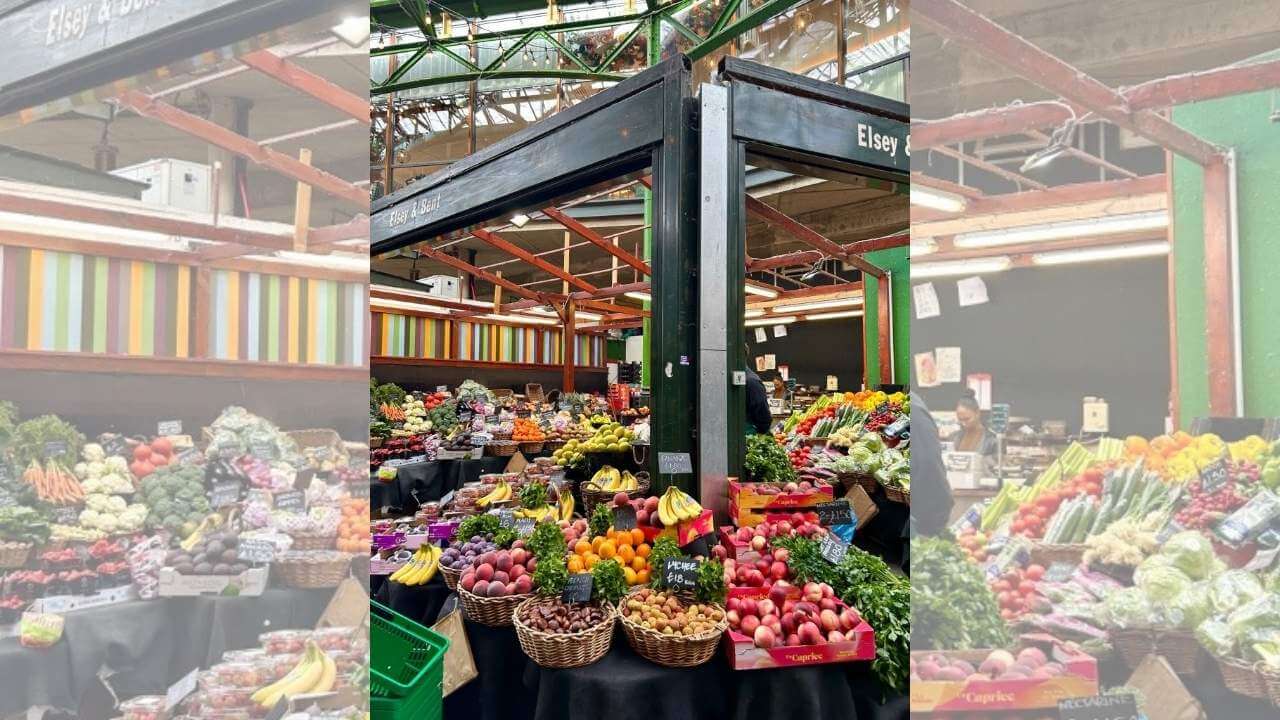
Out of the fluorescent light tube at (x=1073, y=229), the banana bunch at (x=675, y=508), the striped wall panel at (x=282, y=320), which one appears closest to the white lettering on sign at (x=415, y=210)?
the banana bunch at (x=675, y=508)

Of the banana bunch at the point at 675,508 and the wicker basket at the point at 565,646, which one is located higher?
the banana bunch at the point at 675,508

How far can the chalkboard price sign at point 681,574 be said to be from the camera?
2.31 meters

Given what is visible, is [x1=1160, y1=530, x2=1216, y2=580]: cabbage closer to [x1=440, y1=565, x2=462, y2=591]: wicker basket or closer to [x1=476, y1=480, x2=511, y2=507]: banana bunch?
[x1=440, y1=565, x2=462, y2=591]: wicker basket

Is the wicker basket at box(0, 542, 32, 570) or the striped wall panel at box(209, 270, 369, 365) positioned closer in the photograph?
the wicker basket at box(0, 542, 32, 570)

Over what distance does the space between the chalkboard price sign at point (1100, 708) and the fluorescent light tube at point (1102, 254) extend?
723mm

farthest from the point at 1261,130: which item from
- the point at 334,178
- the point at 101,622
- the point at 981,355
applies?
the point at 101,622

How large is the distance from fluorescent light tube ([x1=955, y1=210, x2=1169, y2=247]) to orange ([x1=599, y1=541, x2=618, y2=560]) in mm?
2012

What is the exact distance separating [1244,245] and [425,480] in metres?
5.99

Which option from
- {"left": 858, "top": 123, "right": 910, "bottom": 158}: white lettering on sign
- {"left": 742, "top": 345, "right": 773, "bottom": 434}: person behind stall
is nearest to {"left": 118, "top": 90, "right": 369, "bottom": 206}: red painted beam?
{"left": 858, "top": 123, "right": 910, "bottom": 158}: white lettering on sign

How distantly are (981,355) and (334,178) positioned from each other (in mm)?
1188

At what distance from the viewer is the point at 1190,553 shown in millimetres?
1042

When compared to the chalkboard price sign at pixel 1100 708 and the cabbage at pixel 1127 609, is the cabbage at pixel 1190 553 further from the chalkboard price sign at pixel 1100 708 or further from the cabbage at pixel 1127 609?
the chalkboard price sign at pixel 1100 708

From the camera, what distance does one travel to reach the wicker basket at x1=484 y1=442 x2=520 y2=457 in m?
6.41

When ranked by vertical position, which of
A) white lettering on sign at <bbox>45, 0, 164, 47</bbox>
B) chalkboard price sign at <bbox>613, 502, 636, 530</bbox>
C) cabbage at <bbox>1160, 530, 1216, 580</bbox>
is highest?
white lettering on sign at <bbox>45, 0, 164, 47</bbox>
